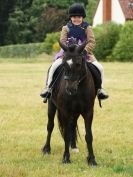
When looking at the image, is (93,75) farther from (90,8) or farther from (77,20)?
(90,8)

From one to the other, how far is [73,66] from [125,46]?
46.8 m

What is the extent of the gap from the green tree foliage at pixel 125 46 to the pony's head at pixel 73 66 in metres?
46.5

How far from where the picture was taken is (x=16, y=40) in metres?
84.3

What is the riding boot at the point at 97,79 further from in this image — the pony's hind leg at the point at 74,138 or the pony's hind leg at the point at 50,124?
the pony's hind leg at the point at 50,124

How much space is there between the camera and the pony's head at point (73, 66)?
28.9 feet

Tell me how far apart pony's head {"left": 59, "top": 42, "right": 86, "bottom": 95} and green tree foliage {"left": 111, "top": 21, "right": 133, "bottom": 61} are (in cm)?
4648

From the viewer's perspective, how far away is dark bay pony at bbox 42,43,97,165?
8.87 metres

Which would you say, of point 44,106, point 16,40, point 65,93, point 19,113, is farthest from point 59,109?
point 16,40

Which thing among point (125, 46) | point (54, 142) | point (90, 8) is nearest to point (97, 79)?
point (54, 142)

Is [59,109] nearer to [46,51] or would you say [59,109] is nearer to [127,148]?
[127,148]

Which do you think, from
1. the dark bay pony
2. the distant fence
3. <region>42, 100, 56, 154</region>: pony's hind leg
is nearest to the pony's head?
the dark bay pony

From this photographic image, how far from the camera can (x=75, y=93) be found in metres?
8.98

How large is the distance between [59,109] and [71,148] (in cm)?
125

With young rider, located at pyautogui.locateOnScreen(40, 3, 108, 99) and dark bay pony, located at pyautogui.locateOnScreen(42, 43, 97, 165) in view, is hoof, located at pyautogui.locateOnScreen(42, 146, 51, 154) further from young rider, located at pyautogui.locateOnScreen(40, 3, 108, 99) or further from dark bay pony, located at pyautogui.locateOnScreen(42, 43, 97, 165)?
young rider, located at pyautogui.locateOnScreen(40, 3, 108, 99)
